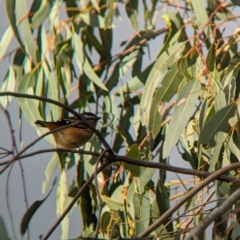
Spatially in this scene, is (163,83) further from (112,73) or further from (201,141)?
(112,73)

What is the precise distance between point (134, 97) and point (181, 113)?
2.80 feet

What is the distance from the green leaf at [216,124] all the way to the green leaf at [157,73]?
362mm

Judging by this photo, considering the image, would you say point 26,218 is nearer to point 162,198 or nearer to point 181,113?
point 181,113

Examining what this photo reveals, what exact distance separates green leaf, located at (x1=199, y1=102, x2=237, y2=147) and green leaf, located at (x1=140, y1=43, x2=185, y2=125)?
0.36 metres

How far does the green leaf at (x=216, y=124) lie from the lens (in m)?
1.97

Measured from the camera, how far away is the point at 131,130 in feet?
10.1

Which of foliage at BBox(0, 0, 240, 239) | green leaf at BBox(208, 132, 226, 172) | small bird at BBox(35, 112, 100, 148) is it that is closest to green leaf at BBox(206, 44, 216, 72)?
foliage at BBox(0, 0, 240, 239)

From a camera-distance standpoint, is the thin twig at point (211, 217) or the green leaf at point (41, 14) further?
the green leaf at point (41, 14)

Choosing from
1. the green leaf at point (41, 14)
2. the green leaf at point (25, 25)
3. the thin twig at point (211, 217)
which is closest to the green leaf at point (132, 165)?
the green leaf at point (25, 25)

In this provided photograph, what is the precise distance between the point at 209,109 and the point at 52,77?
0.70 m

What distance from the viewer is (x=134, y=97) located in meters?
3.03

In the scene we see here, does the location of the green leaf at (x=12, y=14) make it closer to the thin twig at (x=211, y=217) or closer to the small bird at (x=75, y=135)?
the small bird at (x=75, y=135)

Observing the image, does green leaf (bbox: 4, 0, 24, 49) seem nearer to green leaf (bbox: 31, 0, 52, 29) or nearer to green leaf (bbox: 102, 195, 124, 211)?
green leaf (bbox: 31, 0, 52, 29)

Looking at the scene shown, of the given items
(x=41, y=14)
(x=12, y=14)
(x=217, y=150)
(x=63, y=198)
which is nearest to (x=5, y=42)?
(x=41, y=14)
